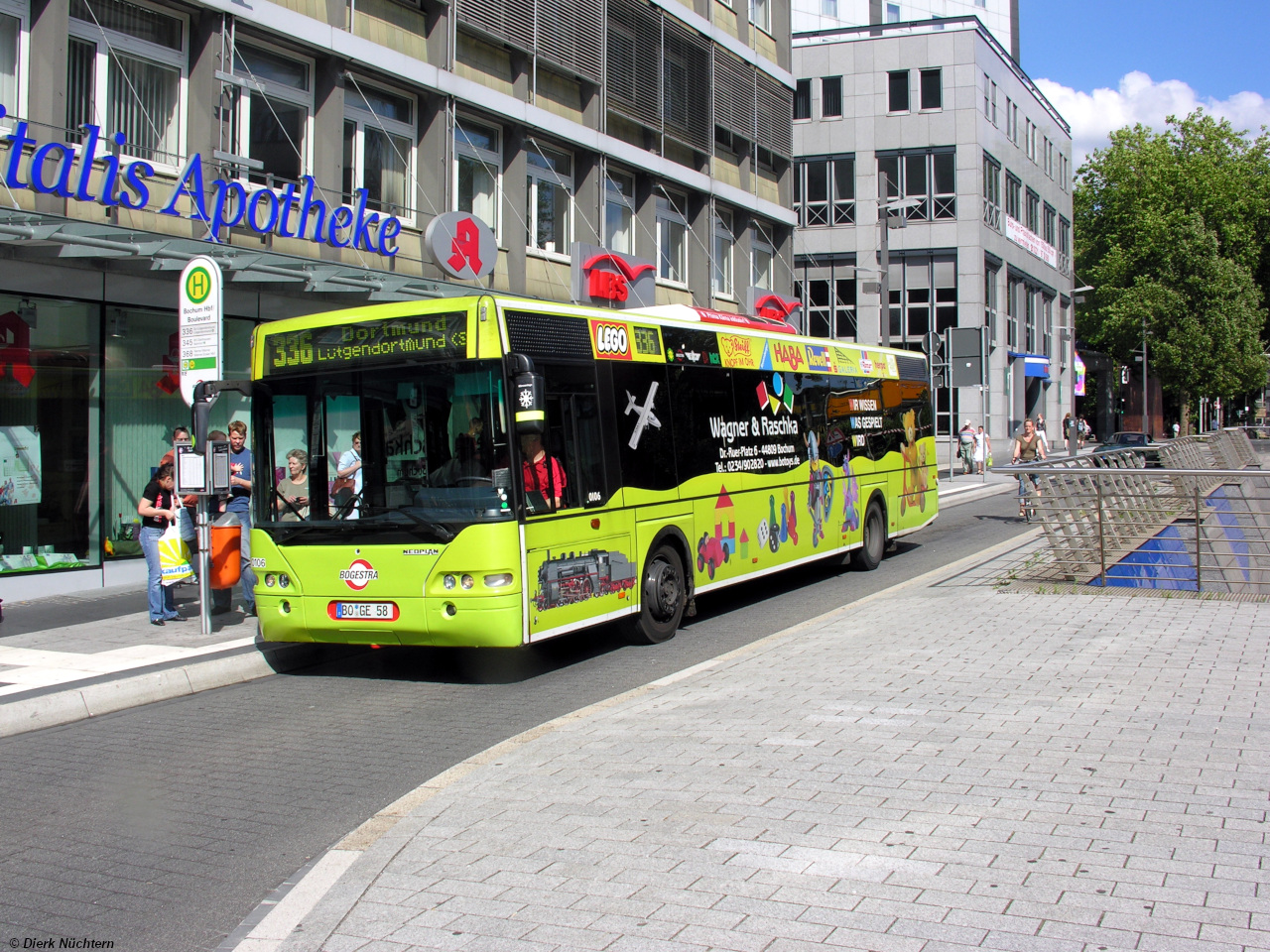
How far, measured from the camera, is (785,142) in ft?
100.0

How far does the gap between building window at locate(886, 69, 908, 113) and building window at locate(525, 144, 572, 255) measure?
29311 mm

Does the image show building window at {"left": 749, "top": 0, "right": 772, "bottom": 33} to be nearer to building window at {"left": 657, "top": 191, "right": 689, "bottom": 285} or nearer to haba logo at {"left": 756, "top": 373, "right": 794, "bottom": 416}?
building window at {"left": 657, "top": 191, "right": 689, "bottom": 285}

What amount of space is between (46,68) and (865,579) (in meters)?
11.2

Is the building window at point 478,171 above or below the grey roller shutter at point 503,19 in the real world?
below

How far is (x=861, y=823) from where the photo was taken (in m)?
4.70

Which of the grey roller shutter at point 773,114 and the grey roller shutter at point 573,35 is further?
the grey roller shutter at point 773,114

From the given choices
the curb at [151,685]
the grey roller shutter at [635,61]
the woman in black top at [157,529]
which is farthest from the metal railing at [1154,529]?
the grey roller shutter at [635,61]

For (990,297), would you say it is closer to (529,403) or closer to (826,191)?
(826,191)

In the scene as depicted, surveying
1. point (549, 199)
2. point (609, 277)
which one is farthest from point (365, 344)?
point (609, 277)

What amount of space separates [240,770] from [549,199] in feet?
55.5

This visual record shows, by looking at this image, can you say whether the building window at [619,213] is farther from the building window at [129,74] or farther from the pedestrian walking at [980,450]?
the pedestrian walking at [980,450]

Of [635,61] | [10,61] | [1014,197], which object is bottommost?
[10,61]

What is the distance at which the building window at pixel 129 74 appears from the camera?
13.4 m

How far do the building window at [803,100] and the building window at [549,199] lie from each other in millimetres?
29514
